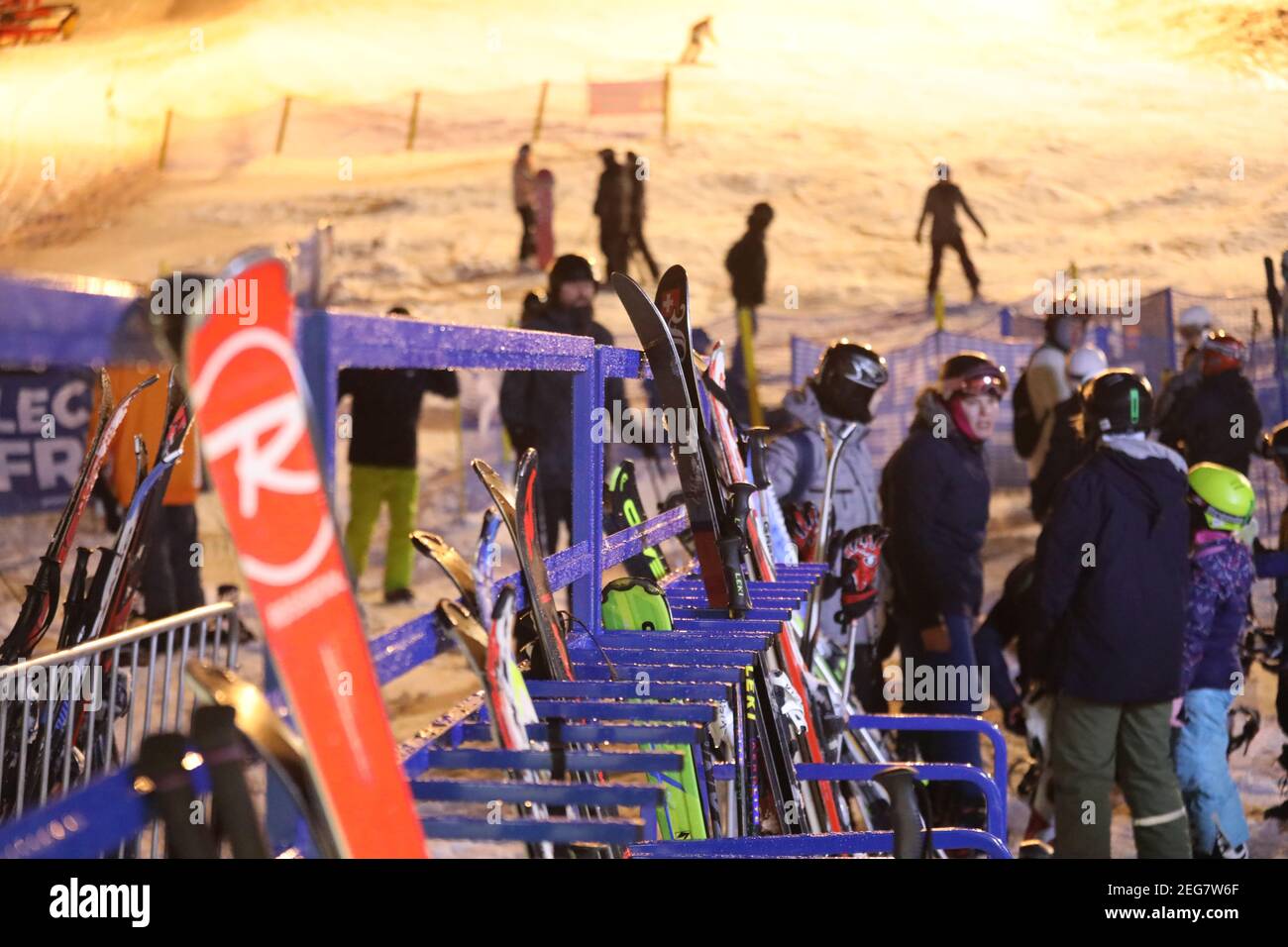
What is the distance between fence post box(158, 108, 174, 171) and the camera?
23797mm

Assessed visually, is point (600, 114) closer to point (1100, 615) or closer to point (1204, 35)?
point (1204, 35)

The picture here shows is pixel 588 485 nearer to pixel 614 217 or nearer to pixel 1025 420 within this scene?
pixel 1025 420

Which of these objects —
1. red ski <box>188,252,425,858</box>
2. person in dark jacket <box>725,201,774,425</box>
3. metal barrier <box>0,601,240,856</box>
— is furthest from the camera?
person in dark jacket <box>725,201,774,425</box>

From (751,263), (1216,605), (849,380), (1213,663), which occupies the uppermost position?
(751,263)

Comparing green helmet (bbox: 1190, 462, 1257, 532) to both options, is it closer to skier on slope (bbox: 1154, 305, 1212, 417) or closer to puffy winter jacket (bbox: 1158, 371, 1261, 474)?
puffy winter jacket (bbox: 1158, 371, 1261, 474)

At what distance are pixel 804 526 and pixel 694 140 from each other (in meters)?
19.3

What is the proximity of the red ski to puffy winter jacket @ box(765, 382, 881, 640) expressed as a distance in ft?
10.0

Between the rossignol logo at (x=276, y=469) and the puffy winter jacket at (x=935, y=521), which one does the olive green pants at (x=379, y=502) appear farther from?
the rossignol logo at (x=276, y=469)

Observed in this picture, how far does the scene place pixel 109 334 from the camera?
0.93 metres

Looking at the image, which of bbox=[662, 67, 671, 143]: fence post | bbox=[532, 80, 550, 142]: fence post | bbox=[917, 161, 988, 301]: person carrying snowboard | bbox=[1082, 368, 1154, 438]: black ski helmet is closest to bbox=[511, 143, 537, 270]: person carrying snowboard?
bbox=[532, 80, 550, 142]: fence post

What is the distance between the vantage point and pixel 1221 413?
6.74m

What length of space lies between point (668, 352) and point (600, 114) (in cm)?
2188
